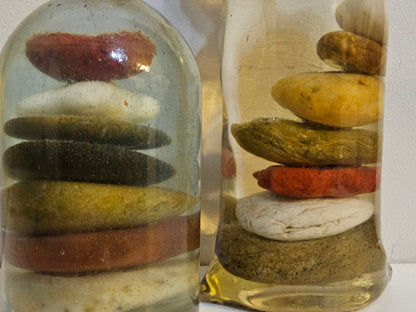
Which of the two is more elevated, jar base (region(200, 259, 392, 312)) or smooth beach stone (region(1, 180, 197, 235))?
smooth beach stone (region(1, 180, 197, 235))

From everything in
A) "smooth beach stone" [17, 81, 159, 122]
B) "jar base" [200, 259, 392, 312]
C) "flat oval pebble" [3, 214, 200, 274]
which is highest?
"smooth beach stone" [17, 81, 159, 122]

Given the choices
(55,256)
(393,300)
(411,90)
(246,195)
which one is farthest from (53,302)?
(411,90)

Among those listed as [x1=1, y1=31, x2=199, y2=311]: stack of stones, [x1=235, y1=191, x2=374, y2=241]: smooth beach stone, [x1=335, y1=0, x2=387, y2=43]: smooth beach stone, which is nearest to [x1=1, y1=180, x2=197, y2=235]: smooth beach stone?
[x1=1, y1=31, x2=199, y2=311]: stack of stones

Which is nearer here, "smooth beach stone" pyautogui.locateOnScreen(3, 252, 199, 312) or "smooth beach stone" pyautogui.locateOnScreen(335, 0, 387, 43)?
"smooth beach stone" pyautogui.locateOnScreen(3, 252, 199, 312)

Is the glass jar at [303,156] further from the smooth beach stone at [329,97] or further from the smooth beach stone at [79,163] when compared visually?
the smooth beach stone at [79,163]

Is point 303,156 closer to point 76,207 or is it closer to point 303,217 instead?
point 303,217

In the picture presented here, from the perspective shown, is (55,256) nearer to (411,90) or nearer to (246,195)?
(246,195)

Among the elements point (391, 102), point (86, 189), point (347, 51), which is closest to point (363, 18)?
point (347, 51)

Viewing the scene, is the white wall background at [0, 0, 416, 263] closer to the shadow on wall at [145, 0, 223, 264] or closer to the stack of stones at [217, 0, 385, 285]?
the shadow on wall at [145, 0, 223, 264]
